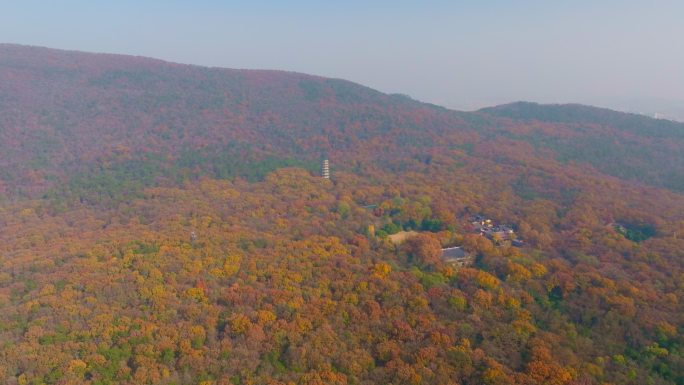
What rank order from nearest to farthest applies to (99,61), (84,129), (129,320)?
1. (129,320)
2. (84,129)
3. (99,61)

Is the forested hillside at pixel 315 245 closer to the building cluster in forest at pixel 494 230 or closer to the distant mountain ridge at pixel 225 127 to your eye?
the distant mountain ridge at pixel 225 127

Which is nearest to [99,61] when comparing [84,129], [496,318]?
[84,129]

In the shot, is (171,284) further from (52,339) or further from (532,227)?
(532,227)

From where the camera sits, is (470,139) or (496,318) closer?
(496,318)

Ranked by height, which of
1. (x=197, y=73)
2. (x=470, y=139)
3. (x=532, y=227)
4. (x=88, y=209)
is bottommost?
(x=88, y=209)

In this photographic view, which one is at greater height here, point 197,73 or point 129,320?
point 197,73

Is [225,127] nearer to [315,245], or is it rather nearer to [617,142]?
[315,245]

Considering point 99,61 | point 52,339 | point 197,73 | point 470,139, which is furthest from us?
point 197,73

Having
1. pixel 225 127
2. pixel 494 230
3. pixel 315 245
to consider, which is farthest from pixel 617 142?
pixel 225 127
